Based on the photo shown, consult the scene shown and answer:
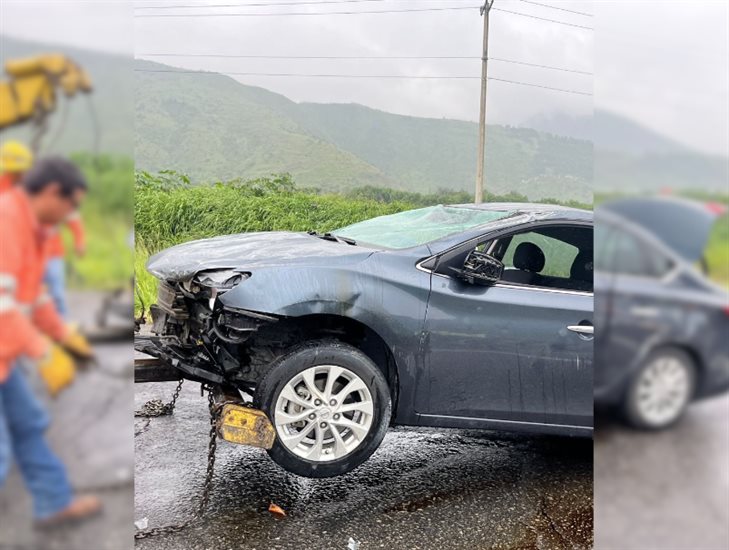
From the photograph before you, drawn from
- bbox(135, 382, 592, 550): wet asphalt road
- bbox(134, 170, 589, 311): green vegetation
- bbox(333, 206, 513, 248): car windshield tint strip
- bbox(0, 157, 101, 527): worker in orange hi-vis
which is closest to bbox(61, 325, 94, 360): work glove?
Answer: bbox(0, 157, 101, 527): worker in orange hi-vis

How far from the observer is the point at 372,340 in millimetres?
3562

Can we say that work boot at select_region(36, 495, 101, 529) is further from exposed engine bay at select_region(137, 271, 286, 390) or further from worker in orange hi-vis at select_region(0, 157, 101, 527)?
exposed engine bay at select_region(137, 271, 286, 390)

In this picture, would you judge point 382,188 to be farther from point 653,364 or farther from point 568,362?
point 653,364

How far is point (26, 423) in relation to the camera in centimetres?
137

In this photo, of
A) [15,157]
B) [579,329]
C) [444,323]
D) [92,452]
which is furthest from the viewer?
[579,329]

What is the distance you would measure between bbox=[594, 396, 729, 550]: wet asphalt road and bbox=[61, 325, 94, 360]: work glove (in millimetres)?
1085

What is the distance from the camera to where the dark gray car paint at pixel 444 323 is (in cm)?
338

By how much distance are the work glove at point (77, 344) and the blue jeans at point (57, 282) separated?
4 centimetres

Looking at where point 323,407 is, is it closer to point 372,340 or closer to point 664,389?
point 372,340

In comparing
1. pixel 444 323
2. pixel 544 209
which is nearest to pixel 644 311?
pixel 444 323

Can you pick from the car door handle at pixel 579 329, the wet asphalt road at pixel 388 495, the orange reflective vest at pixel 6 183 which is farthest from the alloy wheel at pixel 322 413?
the orange reflective vest at pixel 6 183

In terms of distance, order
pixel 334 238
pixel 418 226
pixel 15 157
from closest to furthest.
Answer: pixel 15 157 < pixel 418 226 < pixel 334 238

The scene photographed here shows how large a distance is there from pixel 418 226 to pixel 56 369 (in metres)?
3.03

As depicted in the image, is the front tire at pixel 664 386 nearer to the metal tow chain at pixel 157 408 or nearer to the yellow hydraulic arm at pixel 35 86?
the yellow hydraulic arm at pixel 35 86
